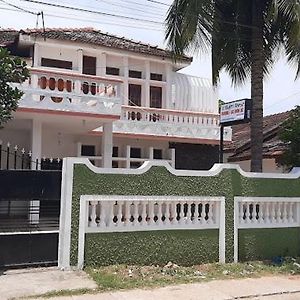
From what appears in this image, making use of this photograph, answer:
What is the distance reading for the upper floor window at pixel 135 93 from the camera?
1631cm

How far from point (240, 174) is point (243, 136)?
11.7m

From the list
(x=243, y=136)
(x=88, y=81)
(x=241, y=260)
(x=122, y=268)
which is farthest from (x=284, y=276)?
(x=243, y=136)

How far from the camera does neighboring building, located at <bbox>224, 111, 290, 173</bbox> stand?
48.2ft

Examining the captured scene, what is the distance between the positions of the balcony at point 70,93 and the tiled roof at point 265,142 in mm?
5829

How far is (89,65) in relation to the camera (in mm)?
15742

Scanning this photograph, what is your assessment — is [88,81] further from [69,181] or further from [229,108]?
[69,181]

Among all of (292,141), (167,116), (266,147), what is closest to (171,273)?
(292,141)

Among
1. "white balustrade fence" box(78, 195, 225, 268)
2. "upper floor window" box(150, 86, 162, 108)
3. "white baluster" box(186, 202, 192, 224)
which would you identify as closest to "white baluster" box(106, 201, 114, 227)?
"white balustrade fence" box(78, 195, 225, 268)

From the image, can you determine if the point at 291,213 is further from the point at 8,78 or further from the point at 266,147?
the point at 266,147

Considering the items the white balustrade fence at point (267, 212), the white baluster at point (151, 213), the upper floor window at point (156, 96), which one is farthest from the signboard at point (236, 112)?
the upper floor window at point (156, 96)

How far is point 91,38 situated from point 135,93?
253 cm

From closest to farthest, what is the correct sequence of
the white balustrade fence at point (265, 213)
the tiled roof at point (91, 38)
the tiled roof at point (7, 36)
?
the white balustrade fence at point (265, 213)
the tiled roof at point (91, 38)
the tiled roof at point (7, 36)

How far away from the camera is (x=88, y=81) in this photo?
10961 mm

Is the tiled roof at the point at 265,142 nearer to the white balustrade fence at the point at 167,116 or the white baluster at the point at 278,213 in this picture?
the white balustrade fence at the point at 167,116
